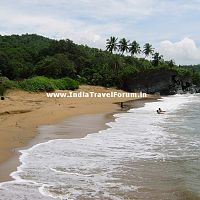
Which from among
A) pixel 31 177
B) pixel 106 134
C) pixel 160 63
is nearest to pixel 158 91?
pixel 160 63

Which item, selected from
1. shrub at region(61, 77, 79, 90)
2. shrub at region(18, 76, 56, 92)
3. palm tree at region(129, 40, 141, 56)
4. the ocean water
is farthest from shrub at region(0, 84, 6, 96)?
palm tree at region(129, 40, 141, 56)

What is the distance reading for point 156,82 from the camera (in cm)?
7456

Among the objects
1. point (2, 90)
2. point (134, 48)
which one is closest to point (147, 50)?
point (134, 48)

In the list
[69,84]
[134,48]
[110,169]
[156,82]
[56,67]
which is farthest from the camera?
[134,48]

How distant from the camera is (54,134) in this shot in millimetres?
19688

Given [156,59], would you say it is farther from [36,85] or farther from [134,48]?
[36,85]

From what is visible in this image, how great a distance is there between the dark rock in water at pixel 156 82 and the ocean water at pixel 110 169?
53.8m

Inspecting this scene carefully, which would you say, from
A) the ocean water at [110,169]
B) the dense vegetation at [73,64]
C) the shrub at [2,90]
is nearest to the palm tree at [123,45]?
the dense vegetation at [73,64]

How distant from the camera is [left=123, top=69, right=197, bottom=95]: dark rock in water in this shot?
7338cm

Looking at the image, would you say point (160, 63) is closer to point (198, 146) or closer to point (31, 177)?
point (198, 146)

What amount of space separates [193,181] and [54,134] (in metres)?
9.93

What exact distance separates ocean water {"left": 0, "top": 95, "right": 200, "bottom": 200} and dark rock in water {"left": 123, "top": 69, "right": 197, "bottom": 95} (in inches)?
2118

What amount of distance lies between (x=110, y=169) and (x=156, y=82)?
208ft

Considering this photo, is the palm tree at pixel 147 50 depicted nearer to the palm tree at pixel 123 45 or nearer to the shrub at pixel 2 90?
the palm tree at pixel 123 45
